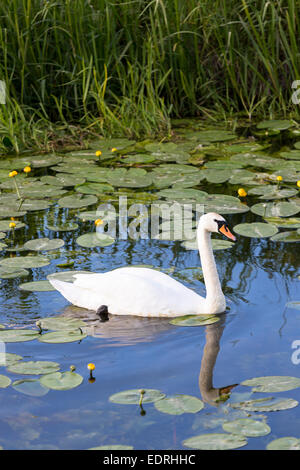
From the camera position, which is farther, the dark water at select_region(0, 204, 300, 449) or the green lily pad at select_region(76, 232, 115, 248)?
the green lily pad at select_region(76, 232, 115, 248)

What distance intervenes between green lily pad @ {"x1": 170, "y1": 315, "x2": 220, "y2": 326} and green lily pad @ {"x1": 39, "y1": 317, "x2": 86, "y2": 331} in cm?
50

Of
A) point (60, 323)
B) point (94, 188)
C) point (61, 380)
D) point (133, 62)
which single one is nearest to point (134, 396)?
point (61, 380)

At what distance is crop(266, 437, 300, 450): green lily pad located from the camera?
9.68 feet

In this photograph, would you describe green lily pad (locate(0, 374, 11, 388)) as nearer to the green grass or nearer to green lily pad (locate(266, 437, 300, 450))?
green lily pad (locate(266, 437, 300, 450))

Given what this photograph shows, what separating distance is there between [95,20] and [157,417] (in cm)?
500

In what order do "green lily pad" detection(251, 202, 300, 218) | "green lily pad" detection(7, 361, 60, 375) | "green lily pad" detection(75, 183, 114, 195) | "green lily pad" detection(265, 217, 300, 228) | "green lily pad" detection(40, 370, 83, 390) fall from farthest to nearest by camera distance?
1. "green lily pad" detection(75, 183, 114, 195)
2. "green lily pad" detection(251, 202, 300, 218)
3. "green lily pad" detection(265, 217, 300, 228)
4. "green lily pad" detection(7, 361, 60, 375)
5. "green lily pad" detection(40, 370, 83, 390)

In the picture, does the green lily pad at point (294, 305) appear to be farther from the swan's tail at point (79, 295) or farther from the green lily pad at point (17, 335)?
the green lily pad at point (17, 335)

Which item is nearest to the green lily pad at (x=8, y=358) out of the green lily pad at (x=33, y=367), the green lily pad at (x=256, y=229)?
the green lily pad at (x=33, y=367)

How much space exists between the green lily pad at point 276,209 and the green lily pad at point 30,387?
2.39 m

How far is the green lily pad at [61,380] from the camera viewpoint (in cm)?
345

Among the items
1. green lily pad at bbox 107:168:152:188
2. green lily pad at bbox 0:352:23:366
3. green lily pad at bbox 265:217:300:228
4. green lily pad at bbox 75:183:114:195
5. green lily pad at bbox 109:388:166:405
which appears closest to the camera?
green lily pad at bbox 109:388:166:405

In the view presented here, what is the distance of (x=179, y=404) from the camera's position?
3.28 meters

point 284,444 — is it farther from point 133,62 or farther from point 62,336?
point 133,62

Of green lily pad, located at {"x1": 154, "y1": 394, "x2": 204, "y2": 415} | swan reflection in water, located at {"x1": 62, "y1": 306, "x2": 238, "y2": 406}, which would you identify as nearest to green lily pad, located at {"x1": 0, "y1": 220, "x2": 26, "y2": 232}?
swan reflection in water, located at {"x1": 62, "y1": 306, "x2": 238, "y2": 406}
